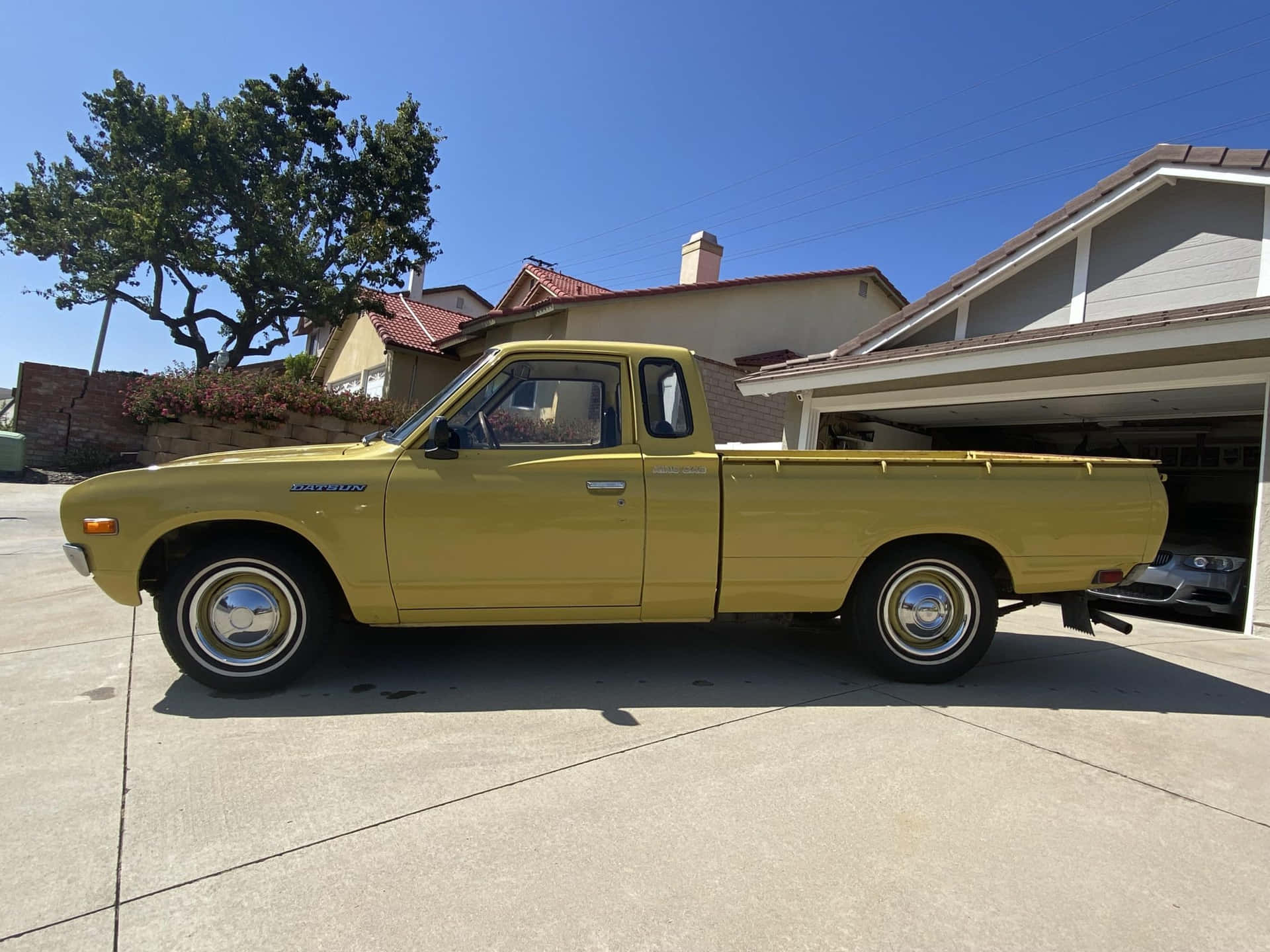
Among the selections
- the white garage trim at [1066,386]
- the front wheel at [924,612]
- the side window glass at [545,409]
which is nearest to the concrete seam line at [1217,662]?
the front wheel at [924,612]

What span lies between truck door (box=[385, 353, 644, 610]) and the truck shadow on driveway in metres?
0.53

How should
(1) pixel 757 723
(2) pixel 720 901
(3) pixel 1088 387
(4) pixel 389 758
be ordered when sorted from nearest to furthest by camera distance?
(2) pixel 720 901
(4) pixel 389 758
(1) pixel 757 723
(3) pixel 1088 387

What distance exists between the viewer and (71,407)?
47.3 ft

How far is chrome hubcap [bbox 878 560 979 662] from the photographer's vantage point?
170 inches

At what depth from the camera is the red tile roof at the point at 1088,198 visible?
7355 millimetres

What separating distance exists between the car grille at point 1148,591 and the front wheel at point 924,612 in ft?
14.2

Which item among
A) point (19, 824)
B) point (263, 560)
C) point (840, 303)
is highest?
point (840, 303)

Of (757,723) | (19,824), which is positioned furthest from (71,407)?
(757,723)

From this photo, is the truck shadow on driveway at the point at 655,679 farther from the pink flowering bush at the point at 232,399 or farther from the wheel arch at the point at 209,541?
the pink flowering bush at the point at 232,399

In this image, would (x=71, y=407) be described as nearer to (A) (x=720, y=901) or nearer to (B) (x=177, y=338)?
(B) (x=177, y=338)

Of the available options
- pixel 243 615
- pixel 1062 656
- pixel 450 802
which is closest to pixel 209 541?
pixel 243 615

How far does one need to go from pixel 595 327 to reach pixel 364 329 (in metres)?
12.4

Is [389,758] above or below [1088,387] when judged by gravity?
below

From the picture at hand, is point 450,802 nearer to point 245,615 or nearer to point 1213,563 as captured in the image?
point 245,615
